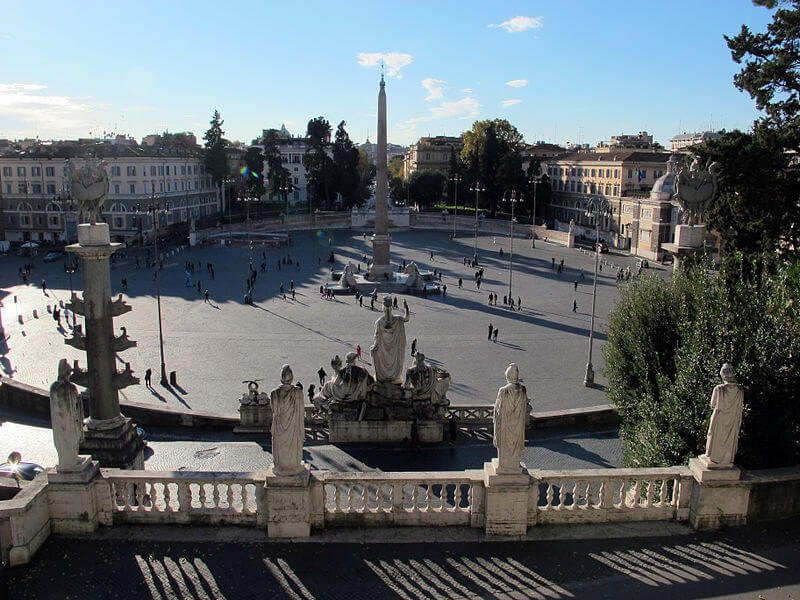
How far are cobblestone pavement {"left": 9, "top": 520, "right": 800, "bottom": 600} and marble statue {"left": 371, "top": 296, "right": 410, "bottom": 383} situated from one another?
7163mm

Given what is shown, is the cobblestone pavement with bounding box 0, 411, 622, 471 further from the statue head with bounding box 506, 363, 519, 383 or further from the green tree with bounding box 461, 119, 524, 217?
the green tree with bounding box 461, 119, 524, 217

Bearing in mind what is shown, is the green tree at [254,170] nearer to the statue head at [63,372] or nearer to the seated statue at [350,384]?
the seated statue at [350,384]

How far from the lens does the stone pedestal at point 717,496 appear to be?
7.34 m

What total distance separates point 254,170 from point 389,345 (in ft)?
227

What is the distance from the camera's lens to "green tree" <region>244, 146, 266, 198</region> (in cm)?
7862

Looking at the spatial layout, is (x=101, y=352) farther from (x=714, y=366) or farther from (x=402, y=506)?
(x=714, y=366)

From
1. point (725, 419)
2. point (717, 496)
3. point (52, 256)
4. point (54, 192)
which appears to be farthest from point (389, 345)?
point (54, 192)

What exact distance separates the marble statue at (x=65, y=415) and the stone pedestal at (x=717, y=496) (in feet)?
22.9

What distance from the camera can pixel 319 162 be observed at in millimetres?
78188

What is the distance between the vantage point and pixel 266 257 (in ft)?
180

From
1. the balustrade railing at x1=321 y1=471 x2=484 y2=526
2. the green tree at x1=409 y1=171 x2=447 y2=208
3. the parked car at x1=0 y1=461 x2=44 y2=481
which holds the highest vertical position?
the green tree at x1=409 y1=171 x2=447 y2=208

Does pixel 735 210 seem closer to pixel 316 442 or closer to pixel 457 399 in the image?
pixel 457 399

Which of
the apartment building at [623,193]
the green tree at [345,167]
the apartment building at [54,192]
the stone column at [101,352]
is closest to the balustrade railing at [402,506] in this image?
the stone column at [101,352]

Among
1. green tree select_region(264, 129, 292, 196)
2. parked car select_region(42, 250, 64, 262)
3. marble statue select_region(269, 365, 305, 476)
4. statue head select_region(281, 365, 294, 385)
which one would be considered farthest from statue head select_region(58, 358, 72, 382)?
green tree select_region(264, 129, 292, 196)
